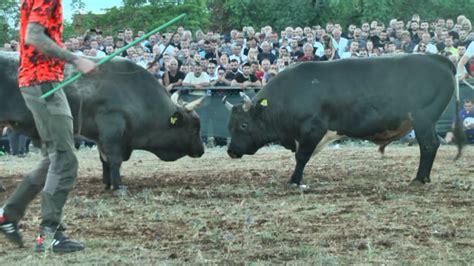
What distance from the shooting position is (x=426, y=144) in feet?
33.1

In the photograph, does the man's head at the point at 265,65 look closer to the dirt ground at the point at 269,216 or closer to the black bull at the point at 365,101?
the dirt ground at the point at 269,216

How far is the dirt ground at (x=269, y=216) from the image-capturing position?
19.3 ft

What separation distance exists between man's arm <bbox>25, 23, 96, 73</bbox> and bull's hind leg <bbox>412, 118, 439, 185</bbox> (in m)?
5.33

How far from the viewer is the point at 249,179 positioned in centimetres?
1094

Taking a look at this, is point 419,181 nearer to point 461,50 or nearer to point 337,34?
point 461,50

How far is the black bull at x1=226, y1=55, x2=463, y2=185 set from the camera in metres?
10.2

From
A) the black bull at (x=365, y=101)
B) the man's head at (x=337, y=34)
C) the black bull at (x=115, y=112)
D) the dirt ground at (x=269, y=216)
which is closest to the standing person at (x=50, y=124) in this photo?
the dirt ground at (x=269, y=216)

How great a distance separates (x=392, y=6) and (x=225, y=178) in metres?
22.0

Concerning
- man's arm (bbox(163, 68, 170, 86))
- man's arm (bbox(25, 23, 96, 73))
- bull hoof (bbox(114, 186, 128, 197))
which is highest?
man's arm (bbox(25, 23, 96, 73))

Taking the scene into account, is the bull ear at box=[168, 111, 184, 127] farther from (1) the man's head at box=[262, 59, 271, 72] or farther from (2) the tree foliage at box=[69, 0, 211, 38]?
(2) the tree foliage at box=[69, 0, 211, 38]

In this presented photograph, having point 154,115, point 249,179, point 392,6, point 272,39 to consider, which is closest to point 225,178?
point 249,179

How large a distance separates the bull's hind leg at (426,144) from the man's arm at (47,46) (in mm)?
5326

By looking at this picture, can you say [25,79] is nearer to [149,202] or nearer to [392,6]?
[149,202]

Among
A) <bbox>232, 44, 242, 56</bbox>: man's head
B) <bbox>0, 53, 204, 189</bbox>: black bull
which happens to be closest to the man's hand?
<bbox>0, 53, 204, 189</bbox>: black bull
